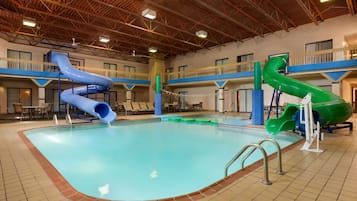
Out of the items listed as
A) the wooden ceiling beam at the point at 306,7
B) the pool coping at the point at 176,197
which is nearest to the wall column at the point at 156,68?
the wooden ceiling beam at the point at 306,7

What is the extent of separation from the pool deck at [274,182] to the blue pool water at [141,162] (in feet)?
2.17

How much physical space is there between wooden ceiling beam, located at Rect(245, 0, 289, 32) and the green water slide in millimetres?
3178

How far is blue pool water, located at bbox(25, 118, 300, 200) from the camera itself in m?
3.08

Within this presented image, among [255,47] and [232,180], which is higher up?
[255,47]

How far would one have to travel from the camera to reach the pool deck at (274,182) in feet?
6.95

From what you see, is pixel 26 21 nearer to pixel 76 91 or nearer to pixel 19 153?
pixel 76 91

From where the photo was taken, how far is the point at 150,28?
1196cm

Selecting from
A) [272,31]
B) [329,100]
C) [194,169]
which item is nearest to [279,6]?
[272,31]

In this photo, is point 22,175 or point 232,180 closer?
point 232,180

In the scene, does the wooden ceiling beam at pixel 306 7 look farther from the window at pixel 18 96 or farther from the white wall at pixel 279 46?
the window at pixel 18 96

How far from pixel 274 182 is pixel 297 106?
3.63 metres

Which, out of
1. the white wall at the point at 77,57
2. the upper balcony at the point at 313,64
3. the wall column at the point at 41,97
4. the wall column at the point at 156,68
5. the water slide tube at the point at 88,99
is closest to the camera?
the water slide tube at the point at 88,99

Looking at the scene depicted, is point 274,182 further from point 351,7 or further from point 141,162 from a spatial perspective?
point 351,7

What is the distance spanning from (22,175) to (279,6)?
11.8 metres
